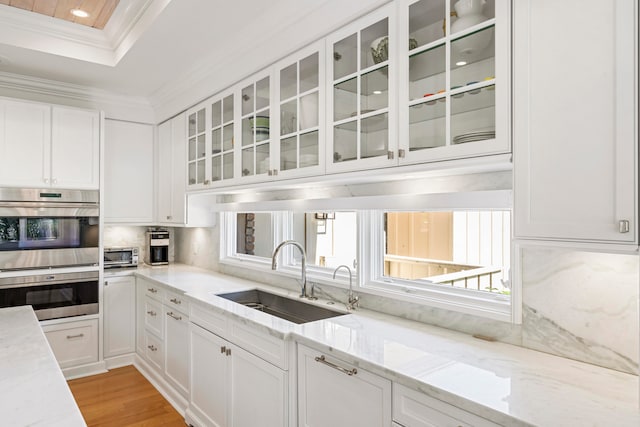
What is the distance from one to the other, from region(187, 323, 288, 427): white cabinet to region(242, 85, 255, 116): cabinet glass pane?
1.44 meters

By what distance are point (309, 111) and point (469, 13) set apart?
3.17 ft

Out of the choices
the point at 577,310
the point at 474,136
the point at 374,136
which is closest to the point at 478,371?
the point at 577,310

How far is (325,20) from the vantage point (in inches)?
81.9

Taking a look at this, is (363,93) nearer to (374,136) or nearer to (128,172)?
(374,136)

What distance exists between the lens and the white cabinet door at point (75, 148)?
11.1 feet

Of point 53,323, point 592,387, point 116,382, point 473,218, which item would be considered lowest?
point 116,382

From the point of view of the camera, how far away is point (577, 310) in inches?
59.2

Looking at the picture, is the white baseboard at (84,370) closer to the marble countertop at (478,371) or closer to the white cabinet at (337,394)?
the marble countertop at (478,371)

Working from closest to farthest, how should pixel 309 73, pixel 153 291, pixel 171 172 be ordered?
pixel 309 73
pixel 153 291
pixel 171 172

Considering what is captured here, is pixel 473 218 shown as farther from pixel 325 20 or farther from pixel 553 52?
pixel 325 20

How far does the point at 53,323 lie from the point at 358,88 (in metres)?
3.14

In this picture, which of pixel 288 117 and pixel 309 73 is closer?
pixel 309 73

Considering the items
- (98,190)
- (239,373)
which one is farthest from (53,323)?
(239,373)

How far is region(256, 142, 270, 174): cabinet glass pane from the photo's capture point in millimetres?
2605
